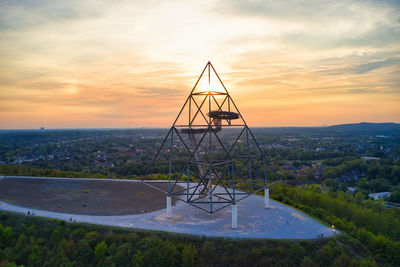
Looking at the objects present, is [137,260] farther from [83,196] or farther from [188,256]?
[83,196]

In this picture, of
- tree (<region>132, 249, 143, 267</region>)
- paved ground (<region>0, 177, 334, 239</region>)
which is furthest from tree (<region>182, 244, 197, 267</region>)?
tree (<region>132, 249, 143, 267</region>)

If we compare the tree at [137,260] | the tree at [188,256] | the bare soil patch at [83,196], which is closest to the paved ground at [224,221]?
the bare soil patch at [83,196]

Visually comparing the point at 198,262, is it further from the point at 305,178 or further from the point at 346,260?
the point at 305,178

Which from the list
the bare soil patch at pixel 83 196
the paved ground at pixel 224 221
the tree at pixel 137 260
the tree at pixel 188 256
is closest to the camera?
the tree at pixel 188 256

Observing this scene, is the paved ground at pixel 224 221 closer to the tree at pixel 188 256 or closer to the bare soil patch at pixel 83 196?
the bare soil patch at pixel 83 196

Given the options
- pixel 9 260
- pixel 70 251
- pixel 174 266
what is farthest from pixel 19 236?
pixel 174 266

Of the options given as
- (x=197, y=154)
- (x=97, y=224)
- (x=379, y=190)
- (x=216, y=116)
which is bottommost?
(x=379, y=190)
